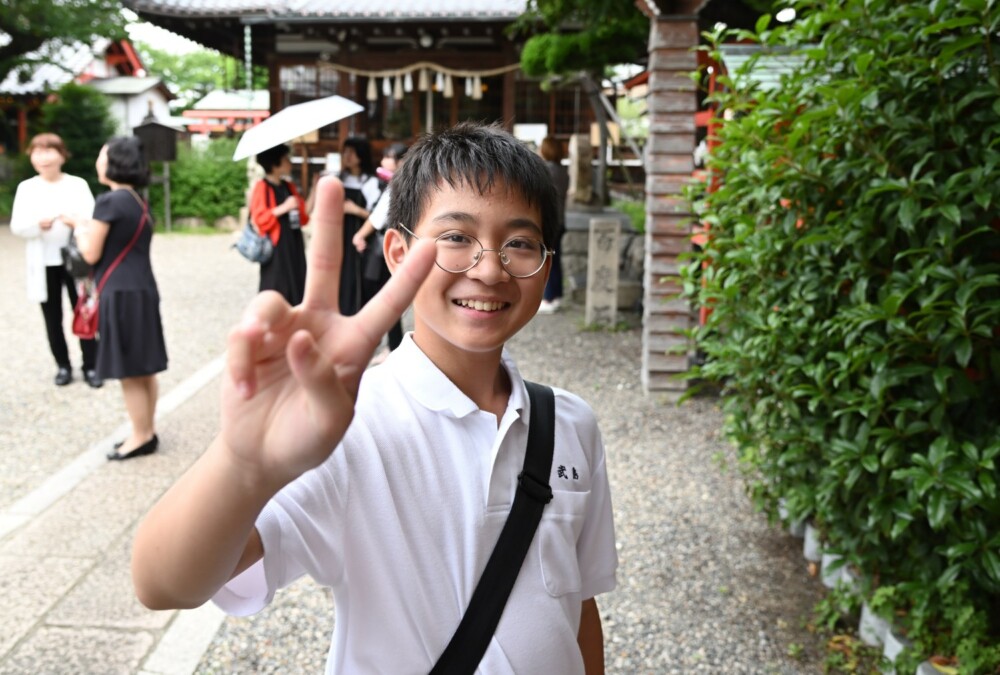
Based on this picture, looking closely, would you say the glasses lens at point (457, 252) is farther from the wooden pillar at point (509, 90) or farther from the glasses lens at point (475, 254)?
the wooden pillar at point (509, 90)

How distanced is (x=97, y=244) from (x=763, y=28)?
12.0 feet

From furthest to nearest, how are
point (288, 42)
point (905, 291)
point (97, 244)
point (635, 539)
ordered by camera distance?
1. point (288, 42)
2. point (97, 244)
3. point (635, 539)
4. point (905, 291)

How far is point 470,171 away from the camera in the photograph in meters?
1.44

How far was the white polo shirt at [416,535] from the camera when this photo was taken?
1210 mm

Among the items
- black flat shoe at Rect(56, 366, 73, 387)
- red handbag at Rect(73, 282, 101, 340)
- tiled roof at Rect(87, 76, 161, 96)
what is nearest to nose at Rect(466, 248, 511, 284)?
red handbag at Rect(73, 282, 101, 340)

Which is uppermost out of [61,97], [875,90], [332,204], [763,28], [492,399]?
[61,97]

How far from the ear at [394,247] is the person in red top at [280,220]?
4548mm

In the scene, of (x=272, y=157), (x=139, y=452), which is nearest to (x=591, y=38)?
(x=272, y=157)

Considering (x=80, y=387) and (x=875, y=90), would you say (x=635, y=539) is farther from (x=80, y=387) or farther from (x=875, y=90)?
(x=80, y=387)

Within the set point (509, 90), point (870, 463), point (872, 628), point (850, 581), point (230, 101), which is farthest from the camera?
point (230, 101)

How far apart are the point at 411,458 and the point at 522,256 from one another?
1.17 feet

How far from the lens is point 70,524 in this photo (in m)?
4.30

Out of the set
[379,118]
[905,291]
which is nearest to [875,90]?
[905,291]

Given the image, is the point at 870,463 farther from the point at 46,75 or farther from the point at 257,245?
the point at 46,75
